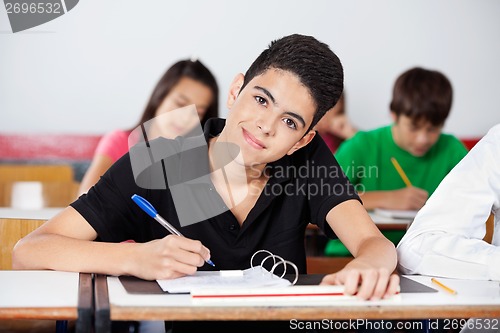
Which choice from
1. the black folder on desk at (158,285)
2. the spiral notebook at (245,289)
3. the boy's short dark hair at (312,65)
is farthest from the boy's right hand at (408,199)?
the spiral notebook at (245,289)

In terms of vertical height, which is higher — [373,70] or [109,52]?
[109,52]

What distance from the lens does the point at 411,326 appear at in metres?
1.69

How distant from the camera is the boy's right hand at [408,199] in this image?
3.12 m

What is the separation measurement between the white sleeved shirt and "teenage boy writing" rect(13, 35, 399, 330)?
0.09m

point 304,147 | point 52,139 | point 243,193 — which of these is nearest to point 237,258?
point 243,193

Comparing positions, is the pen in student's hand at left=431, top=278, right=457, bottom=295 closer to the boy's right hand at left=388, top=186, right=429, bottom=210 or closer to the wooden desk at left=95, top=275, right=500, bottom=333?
the wooden desk at left=95, top=275, right=500, bottom=333

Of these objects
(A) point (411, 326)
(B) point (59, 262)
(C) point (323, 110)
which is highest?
(C) point (323, 110)

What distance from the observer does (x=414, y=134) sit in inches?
131

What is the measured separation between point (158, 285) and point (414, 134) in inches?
84.4

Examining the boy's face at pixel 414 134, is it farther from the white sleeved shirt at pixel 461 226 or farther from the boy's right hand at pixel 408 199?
the white sleeved shirt at pixel 461 226

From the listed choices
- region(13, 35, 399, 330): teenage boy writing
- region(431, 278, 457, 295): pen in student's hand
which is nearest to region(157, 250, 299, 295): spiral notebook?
region(13, 35, 399, 330): teenage boy writing

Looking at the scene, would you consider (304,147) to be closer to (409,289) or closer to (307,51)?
(307,51)

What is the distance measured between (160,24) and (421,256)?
3126 millimetres

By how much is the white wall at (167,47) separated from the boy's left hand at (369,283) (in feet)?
10.2
